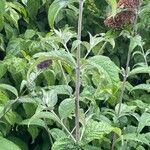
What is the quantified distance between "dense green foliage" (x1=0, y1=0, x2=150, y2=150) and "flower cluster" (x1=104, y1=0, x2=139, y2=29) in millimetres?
39

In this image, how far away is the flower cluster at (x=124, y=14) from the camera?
64.6 inches

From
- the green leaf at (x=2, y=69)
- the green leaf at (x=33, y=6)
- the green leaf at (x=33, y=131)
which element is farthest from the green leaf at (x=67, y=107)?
the green leaf at (x=33, y=6)

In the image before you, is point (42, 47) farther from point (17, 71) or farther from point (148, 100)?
point (148, 100)

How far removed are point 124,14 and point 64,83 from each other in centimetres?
55

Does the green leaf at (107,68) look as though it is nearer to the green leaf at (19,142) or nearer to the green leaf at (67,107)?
the green leaf at (67,107)

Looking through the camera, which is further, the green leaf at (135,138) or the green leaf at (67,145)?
the green leaf at (135,138)

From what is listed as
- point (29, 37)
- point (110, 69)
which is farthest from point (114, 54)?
point (110, 69)

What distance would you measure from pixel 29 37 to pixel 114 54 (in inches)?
21.8

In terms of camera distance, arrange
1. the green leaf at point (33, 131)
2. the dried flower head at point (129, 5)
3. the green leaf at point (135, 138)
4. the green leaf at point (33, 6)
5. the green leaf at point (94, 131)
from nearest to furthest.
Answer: the green leaf at point (94, 131) < the dried flower head at point (129, 5) < the green leaf at point (135, 138) < the green leaf at point (33, 131) < the green leaf at point (33, 6)

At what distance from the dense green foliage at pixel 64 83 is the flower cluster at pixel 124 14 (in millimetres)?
39

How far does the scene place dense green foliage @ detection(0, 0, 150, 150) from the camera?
4.99 ft

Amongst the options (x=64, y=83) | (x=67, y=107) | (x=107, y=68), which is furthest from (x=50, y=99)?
(x=64, y=83)

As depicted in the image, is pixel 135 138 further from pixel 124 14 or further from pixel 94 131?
pixel 124 14

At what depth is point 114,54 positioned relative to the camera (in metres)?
2.65
